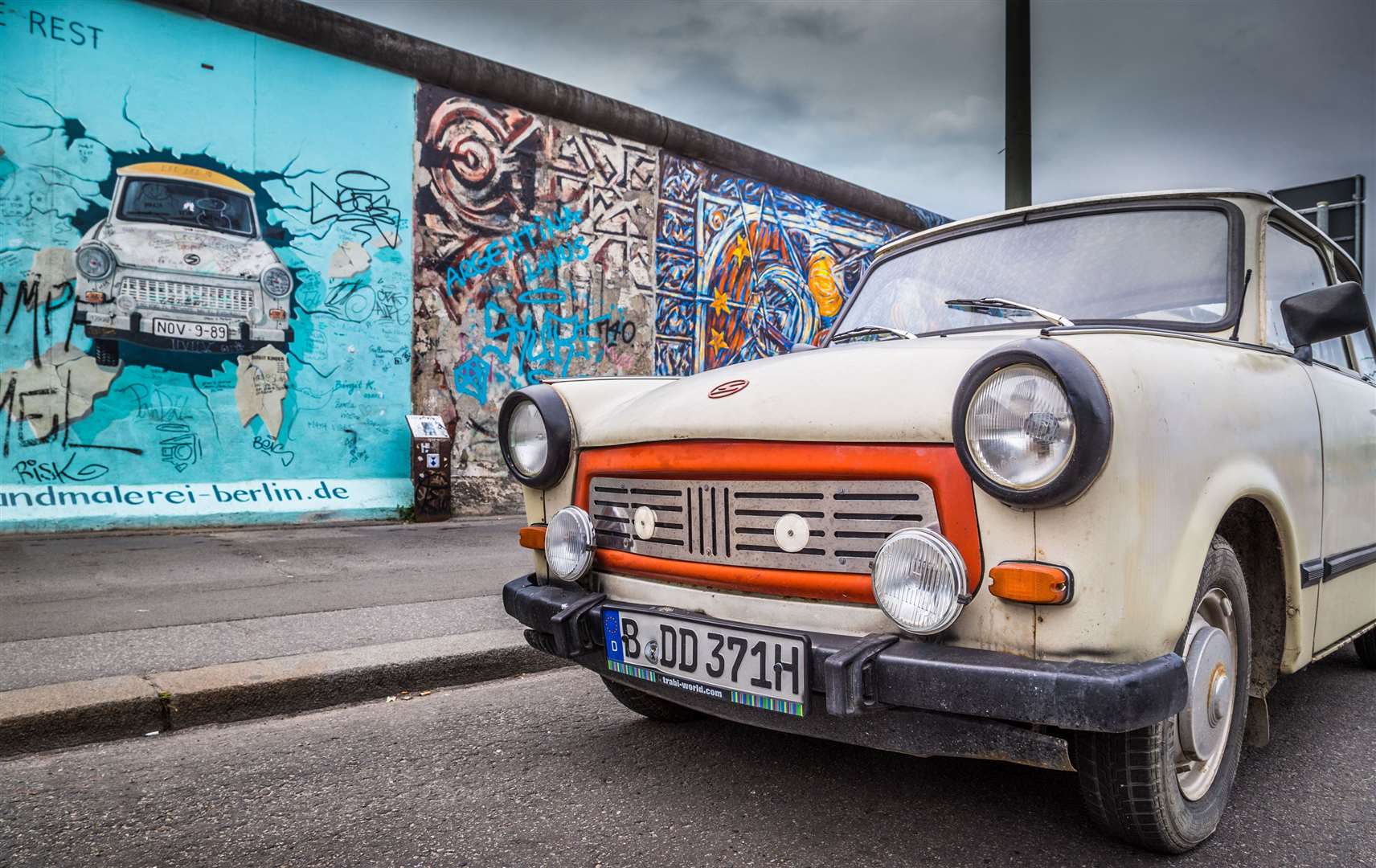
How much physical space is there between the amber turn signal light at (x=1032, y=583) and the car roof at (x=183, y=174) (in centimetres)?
783

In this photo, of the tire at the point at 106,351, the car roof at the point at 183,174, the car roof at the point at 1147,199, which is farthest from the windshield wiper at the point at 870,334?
the car roof at the point at 183,174

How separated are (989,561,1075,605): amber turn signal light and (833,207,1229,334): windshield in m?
1.15

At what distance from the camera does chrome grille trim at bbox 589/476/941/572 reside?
2.02m

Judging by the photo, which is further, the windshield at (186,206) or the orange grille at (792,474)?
the windshield at (186,206)

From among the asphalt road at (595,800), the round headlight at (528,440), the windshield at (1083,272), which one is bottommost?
the asphalt road at (595,800)

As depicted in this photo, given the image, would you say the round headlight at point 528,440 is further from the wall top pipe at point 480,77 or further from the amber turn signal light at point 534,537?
the wall top pipe at point 480,77

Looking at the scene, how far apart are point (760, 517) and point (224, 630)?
304cm

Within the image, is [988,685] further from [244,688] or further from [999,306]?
[244,688]

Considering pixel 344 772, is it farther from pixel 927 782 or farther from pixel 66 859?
pixel 927 782

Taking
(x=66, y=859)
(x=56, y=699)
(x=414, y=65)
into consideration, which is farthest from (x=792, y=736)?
(x=414, y=65)

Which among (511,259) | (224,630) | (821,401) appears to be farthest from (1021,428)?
(511,259)

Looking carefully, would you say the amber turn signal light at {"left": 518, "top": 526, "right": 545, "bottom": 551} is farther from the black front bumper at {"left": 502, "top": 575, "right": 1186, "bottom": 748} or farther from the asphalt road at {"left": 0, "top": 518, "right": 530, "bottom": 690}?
the asphalt road at {"left": 0, "top": 518, "right": 530, "bottom": 690}

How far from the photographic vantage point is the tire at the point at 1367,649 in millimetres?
3883

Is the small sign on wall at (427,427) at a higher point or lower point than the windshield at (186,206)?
lower
